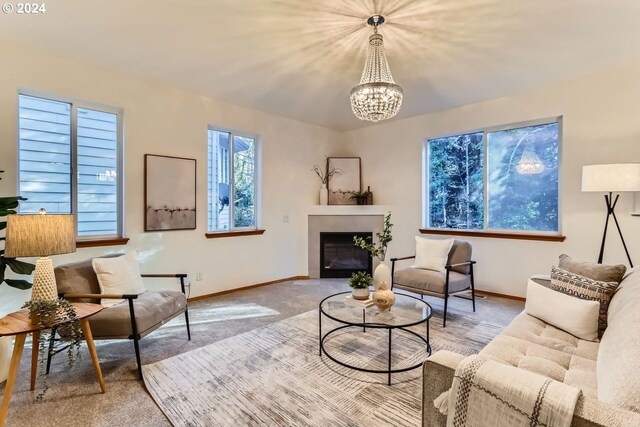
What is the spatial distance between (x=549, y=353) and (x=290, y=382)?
5.16 ft

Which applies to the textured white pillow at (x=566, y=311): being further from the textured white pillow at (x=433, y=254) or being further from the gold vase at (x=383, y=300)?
the textured white pillow at (x=433, y=254)

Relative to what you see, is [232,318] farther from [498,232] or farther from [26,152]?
[498,232]

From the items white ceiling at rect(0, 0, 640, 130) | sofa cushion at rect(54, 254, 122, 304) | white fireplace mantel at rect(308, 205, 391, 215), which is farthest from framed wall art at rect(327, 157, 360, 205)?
sofa cushion at rect(54, 254, 122, 304)

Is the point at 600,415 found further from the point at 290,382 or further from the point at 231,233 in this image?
the point at 231,233

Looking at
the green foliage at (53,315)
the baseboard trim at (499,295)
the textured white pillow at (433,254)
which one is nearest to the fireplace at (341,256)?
the textured white pillow at (433,254)

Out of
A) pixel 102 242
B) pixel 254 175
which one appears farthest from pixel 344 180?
pixel 102 242

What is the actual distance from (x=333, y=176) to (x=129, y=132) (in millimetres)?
3172

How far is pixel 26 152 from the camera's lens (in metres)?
3.07

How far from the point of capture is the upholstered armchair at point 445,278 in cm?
330

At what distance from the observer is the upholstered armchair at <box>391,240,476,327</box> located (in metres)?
3.30

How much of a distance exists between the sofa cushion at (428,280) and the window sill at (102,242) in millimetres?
3062

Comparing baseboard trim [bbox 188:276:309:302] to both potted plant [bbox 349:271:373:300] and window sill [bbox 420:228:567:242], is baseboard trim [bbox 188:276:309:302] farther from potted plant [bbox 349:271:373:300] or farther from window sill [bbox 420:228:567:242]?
potted plant [bbox 349:271:373:300]

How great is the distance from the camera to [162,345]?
9.10ft

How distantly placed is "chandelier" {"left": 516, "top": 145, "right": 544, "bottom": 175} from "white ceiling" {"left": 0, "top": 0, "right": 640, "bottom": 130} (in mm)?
819
